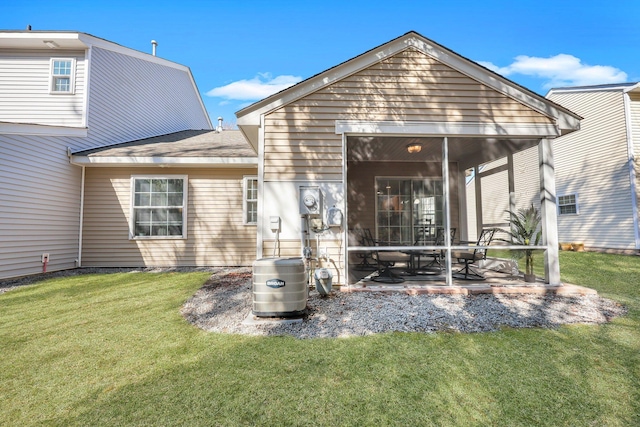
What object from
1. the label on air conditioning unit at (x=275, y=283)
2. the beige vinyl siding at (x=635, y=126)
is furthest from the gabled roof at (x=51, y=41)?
the beige vinyl siding at (x=635, y=126)

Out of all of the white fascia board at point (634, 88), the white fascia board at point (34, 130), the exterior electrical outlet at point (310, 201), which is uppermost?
the white fascia board at point (634, 88)

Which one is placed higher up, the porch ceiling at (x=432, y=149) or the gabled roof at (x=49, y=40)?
the gabled roof at (x=49, y=40)

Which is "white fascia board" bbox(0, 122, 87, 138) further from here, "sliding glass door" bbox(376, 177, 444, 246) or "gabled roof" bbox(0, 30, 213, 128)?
"sliding glass door" bbox(376, 177, 444, 246)

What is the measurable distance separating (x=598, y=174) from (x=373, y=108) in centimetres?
1012

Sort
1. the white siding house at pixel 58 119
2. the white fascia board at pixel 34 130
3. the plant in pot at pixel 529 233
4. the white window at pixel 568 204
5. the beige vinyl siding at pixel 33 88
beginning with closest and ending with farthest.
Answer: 1. the plant in pot at pixel 529 233
2. the white fascia board at pixel 34 130
3. the white siding house at pixel 58 119
4. the beige vinyl siding at pixel 33 88
5. the white window at pixel 568 204

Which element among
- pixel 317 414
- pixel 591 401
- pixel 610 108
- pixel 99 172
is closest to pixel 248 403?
pixel 317 414

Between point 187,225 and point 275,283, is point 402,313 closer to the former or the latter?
point 275,283

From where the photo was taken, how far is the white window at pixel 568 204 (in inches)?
428

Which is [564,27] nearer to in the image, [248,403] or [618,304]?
[618,304]

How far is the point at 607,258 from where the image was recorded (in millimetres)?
8336

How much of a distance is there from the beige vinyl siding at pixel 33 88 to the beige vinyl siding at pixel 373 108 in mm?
7477

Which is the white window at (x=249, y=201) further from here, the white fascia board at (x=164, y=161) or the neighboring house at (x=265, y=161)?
the white fascia board at (x=164, y=161)

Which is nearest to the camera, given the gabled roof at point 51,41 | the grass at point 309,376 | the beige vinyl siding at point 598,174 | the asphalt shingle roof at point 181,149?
the grass at point 309,376

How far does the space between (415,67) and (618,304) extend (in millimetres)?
4645
